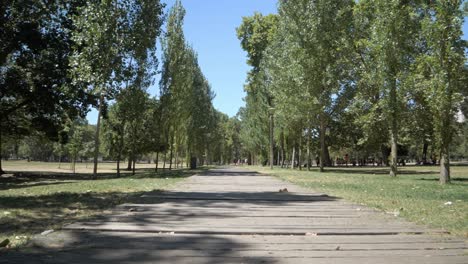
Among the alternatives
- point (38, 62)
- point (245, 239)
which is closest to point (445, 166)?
point (245, 239)

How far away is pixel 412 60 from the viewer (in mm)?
27078

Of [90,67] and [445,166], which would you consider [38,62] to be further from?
[445,166]

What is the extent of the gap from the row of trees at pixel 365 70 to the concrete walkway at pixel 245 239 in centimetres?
1277

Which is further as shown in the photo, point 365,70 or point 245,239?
point 365,70

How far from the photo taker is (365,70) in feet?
103

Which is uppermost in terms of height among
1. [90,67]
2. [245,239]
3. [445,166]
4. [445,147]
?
[90,67]

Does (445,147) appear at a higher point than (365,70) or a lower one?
lower

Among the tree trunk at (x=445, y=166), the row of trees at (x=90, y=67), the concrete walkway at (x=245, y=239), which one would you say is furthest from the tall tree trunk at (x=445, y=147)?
the row of trees at (x=90, y=67)

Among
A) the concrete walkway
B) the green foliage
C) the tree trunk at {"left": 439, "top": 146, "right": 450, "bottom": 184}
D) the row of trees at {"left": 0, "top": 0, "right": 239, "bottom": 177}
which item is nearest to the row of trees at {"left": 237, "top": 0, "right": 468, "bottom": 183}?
the tree trunk at {"left": 439, "top": 146, "right": 450, "bottom": 184}

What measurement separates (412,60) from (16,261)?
2637 centimetres

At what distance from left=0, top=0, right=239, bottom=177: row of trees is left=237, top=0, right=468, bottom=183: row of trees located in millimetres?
8684

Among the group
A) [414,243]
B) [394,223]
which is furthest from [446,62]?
[414,243]

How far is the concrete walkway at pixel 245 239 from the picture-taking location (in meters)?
5.18

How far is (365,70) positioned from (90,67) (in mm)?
19179
